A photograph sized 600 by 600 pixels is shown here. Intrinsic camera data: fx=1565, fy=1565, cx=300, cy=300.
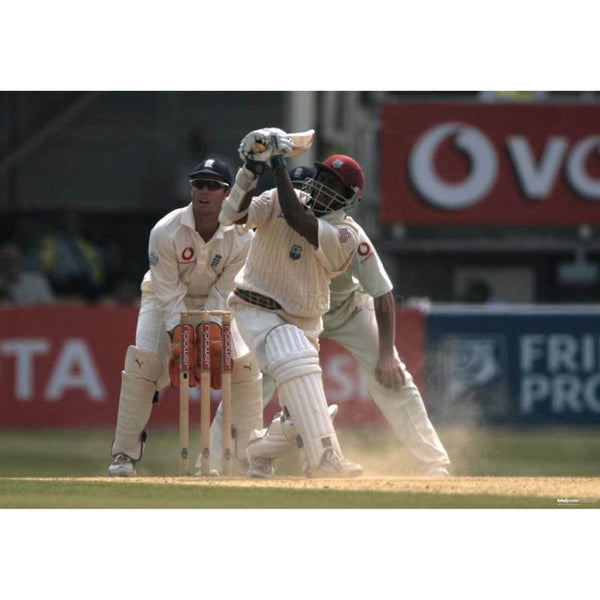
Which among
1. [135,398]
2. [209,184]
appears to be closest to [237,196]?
[209,184]

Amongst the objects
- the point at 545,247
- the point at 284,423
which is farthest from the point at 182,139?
the point at 284,423

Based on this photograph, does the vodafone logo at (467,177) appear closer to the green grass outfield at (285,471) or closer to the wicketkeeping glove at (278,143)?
the green grass outfield at (285,471)

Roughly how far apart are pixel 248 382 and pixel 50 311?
187 inches

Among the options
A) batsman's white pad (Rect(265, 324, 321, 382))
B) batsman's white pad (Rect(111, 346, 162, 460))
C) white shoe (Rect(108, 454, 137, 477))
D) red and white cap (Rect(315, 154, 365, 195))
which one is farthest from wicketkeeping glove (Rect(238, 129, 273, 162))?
white shoe (Rect(108, 454, 137, 477))

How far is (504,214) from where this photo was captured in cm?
1655

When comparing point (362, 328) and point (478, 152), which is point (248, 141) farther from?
point (478, 152)

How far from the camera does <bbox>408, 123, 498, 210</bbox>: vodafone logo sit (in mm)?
16234

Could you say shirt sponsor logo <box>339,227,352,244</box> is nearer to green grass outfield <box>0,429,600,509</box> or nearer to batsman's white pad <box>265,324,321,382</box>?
batsman's white pad <box>265,324,321,382</box>

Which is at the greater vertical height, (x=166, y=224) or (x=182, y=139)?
(x=182, y=139)

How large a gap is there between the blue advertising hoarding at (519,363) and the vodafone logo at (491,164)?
3.13 m

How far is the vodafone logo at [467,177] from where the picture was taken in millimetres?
16234

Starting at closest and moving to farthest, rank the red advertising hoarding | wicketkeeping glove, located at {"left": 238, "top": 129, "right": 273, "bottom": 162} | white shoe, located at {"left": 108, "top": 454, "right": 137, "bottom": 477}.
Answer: wicketkeeping glove, located at {"left": 238, "top": 129, "right": 273, "bottom": 162} < white shoe, located at {"left": 108, "top": 454, "right": 137, "bottom": 477} < the red advertising hoarding

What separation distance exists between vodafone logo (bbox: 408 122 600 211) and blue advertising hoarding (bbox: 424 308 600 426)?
A: 123 inches

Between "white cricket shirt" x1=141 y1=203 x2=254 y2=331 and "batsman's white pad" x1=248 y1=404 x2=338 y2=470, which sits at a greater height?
"white cricket shirt" x1=141 y1=203 x2=254 y2=331
